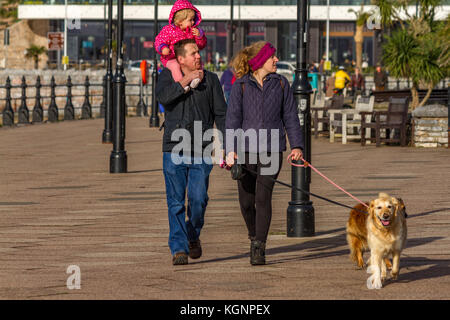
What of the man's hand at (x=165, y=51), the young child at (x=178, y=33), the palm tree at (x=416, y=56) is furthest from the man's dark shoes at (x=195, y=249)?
the palm tree at (x=416, y=56)

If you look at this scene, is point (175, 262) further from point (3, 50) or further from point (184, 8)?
point (3, 50)

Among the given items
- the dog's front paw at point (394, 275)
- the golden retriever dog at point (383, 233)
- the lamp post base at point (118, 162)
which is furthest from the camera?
the lamp post base at point (118, 162)

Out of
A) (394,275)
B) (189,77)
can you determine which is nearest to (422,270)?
(394,275)

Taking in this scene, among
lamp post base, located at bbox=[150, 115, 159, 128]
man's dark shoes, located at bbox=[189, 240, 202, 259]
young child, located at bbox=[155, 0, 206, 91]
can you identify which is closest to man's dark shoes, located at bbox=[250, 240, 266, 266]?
man's dark shoes, located at bbox=[189, 240, 202, 259]

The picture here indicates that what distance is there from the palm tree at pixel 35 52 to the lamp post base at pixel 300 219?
8475 cm

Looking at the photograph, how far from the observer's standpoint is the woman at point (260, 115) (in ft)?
24.9

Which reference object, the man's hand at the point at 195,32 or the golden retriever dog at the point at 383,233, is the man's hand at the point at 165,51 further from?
the golden retriever dog at the point at 383,233

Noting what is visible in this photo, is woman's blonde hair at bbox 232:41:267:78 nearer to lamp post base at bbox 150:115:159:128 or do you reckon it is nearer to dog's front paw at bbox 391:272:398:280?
dog's front paw at bbox 391:272:398:280

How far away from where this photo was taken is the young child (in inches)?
298

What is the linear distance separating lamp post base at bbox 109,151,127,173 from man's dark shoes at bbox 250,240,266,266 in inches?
315

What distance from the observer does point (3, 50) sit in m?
95.8

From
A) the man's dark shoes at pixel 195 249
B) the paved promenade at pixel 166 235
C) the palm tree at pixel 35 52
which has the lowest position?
the paved promenade at pixel 166 235
